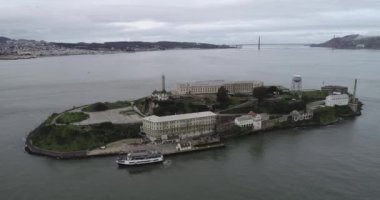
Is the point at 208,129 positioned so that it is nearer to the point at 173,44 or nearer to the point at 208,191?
the point at 208,191

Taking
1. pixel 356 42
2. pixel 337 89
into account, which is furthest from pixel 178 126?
pixel 356 42

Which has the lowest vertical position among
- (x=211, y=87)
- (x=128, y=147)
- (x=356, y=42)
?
(x=128, y=147)

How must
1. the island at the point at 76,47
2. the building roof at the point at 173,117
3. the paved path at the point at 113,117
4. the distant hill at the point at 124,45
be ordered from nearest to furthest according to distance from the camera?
the building roof at the point at 173,117 < the paved path at the point at 113,117 < the island at the point at 76,47 < the distant hill at the point at 124,45

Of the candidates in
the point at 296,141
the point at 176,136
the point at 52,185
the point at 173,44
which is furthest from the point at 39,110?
the point at 173,44

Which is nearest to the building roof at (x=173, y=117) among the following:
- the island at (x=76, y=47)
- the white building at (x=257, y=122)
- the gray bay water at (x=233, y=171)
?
the gray bay water at (x=233, y=171)

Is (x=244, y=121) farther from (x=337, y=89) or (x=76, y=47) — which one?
(x=76, y=47)

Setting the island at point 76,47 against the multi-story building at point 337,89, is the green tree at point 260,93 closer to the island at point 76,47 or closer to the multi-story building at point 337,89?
the multi-story building at point 337,89
